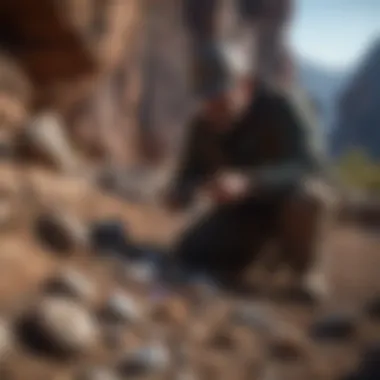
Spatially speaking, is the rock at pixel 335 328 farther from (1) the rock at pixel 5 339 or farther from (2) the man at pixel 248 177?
(1) the rock at pixel 5 339

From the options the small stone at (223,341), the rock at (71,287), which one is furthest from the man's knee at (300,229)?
the rock at (71,287)

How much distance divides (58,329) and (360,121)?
1.18ft

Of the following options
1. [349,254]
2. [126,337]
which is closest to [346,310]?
[349,254]

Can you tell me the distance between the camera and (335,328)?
62 cm

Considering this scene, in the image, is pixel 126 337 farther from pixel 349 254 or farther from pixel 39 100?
pixel 39 100

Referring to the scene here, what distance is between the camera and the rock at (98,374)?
58 cm

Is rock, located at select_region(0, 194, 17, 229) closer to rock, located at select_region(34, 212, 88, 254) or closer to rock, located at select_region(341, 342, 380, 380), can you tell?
rock, located at select_region(34, 212, 88, 254)

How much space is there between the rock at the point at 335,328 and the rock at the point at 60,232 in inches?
10.2

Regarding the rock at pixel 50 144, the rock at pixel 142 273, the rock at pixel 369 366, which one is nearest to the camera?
the rock at pixel 369 366

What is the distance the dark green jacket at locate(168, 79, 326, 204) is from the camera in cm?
70

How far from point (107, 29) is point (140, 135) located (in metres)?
0.22

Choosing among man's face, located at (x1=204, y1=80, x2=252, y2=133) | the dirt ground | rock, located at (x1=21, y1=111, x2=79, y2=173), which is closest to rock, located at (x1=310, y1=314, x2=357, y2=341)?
the dirt ground

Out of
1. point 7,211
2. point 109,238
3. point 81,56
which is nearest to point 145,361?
point 109,238

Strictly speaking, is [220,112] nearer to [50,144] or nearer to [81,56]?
[50,144]
